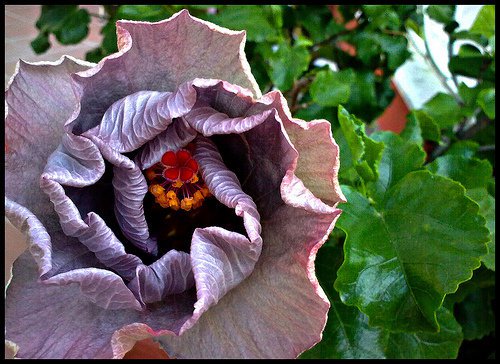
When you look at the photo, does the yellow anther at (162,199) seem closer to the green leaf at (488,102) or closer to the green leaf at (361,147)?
the green leaf at (361,147)

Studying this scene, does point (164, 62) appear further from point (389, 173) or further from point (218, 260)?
point (389, 173)

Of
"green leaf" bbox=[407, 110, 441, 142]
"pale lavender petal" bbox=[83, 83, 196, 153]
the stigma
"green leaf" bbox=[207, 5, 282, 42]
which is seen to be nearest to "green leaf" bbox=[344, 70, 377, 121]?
"green leaf" bbox=[407, 110, 441, 142]

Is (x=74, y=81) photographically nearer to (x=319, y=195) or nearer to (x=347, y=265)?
(x=319, y=195)

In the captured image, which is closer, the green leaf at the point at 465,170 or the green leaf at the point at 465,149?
the green leaf at the point at 465,170

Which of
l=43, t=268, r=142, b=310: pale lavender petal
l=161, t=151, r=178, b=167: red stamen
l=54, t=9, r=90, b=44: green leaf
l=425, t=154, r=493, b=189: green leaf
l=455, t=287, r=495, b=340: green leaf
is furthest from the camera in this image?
l=54, t=9, r=90, b=44: green leaf

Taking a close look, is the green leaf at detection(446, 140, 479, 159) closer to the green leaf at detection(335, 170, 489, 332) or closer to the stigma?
the green leaf at detection(335, 170, 489, 332)

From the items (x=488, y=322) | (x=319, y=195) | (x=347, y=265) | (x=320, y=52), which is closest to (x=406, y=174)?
(x=347, y=265)

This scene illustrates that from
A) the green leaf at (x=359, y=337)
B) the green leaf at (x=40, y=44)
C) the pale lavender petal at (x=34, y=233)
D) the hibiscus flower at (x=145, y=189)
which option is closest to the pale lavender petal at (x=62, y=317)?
the hibiscus flower at (x=145, y=189)
